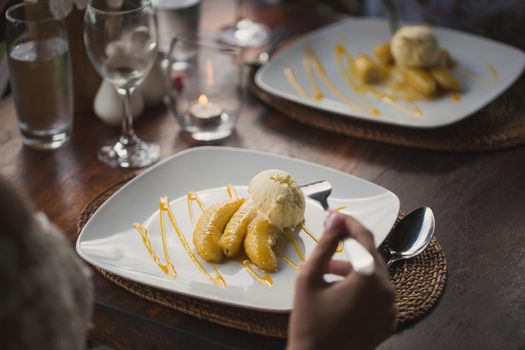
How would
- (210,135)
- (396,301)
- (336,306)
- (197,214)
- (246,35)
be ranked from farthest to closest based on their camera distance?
(246,35), (210,135), (197,214), (396,301), (336,306)

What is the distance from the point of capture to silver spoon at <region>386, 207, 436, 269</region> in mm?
957

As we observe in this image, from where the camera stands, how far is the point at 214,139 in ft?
4.25

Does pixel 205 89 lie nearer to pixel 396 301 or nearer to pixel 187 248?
pixel 187 248

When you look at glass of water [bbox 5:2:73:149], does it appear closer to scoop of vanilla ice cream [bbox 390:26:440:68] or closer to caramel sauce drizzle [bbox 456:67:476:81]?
scoop of vanilla ice cream [bbox 390:26:440:68]

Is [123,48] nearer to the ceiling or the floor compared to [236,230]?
nearer to the ceiling

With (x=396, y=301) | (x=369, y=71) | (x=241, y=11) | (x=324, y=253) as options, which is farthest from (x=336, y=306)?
(x=241, y=11)

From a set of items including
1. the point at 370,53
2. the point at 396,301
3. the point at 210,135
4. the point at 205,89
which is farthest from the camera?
the point at 370,53

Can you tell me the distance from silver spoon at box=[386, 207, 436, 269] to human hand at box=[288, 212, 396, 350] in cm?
21

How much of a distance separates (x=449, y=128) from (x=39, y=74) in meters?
0.75

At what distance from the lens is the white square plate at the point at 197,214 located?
0.88 m

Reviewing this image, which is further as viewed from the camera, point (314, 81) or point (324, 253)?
point (314, 81)

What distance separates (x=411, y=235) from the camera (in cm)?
98

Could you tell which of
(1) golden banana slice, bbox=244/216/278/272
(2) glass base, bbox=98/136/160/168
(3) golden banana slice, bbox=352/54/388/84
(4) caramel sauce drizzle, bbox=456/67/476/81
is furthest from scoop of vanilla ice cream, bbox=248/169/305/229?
(4) caramel sauce drizzle, bbox=456/67/476/81

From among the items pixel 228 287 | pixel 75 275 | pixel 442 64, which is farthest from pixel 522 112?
pixel 75 275
